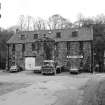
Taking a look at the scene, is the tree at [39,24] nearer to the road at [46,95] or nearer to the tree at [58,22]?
the tree at [58,22]

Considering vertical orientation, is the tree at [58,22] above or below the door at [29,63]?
above

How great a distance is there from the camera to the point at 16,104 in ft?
34.8

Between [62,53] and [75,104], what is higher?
[62,53]

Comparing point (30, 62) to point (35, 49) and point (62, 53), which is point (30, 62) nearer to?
point (35, 49)

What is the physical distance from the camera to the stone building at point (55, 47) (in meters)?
37.6

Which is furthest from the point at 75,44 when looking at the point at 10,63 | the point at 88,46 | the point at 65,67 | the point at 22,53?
the point at 10,63

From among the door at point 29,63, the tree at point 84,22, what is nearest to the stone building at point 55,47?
the door at point 29,63

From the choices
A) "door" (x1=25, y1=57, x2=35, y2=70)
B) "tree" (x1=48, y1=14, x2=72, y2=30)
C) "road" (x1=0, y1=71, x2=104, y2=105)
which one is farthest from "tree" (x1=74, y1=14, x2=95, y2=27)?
"road" (x1=0, y1=71, x2=104, y2=105)

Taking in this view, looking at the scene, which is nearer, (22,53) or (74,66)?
(74,66)

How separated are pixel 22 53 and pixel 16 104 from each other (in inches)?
1219

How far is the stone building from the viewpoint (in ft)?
123

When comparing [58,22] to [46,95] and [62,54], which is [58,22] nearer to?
[62,54]

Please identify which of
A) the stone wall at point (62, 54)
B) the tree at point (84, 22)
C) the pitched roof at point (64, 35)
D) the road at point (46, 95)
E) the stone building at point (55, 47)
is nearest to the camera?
the road at point (46, 95)

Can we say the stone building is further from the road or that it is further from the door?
the road
